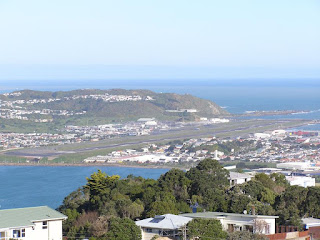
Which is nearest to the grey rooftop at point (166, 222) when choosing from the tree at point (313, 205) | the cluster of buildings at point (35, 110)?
the tree at point (313, 205)

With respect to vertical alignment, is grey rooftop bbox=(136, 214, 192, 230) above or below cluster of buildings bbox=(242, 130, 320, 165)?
above

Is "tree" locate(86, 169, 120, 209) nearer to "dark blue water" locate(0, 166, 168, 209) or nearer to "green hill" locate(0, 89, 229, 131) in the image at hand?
"dark blue water" locate(0, 166, 168, 209)

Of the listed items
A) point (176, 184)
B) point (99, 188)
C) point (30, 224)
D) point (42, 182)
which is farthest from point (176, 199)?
point (42, 182)

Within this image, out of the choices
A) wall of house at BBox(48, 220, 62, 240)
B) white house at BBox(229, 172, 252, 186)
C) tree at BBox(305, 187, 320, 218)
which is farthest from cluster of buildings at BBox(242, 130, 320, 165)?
wall of house at BBox(48, 220, 62, 240)

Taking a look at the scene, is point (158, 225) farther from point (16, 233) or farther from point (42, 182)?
point (42, 182)

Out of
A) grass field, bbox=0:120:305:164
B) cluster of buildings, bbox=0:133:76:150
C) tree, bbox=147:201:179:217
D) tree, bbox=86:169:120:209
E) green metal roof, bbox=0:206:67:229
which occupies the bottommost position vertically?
cluster of buildings, bbox=0:133:76:150
